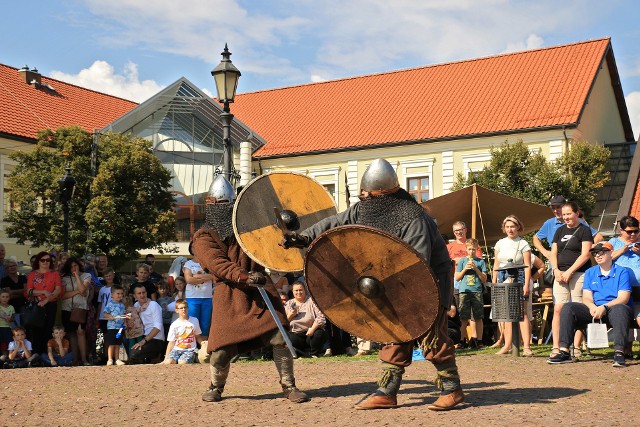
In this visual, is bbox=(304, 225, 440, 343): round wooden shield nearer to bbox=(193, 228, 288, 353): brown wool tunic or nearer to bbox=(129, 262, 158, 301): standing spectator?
bbox=(193, 228, 288, 353): brown wool tunic

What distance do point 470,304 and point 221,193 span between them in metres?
5.73

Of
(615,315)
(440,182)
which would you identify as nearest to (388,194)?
(615,315)

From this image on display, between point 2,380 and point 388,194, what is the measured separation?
544cm

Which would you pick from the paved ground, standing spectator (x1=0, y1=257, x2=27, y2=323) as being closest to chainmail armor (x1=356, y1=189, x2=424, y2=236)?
the paved ground

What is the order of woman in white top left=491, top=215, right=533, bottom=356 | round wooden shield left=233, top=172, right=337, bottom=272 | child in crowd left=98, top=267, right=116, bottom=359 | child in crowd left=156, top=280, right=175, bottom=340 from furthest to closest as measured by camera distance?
1. child in crowd left=156, top=280, right=175, bottom=340
2. child in crowd left=98, top=267, right=116, bottom=359
3. woman in white top left=491, top=215, right=533, bottom=356
4. round wooden shield left=233, top=172, right=337, bottom=272

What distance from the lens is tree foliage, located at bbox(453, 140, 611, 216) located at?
3259cm

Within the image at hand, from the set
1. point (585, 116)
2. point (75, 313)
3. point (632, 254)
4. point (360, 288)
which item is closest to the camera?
point (360, 288)

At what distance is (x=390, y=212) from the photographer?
6.98m

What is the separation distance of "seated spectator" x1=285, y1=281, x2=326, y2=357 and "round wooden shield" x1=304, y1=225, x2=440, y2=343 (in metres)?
6.19

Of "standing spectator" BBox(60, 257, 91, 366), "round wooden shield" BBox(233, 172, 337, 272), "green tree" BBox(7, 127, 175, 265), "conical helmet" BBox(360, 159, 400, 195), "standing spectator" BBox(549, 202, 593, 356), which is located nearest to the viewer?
"conical helmet" BBox(360, 159, 400, 195)

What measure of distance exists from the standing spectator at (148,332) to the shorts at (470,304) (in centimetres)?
430

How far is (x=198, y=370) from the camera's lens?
10953 millimetres

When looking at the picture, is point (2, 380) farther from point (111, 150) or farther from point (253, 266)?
point (111, 150)

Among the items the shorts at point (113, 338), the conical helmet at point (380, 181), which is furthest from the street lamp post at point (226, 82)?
the conical helmet at point (380, 181)
